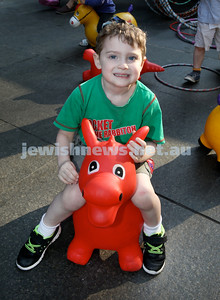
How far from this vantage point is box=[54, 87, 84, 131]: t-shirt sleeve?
1.56 meters

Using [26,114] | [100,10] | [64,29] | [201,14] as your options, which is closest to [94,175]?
[26,114]

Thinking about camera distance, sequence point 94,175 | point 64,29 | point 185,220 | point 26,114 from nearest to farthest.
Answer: point 94,175, point 185,220, point 26,114, point 64,29

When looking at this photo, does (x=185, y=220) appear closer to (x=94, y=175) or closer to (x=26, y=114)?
(x=94, y=175)

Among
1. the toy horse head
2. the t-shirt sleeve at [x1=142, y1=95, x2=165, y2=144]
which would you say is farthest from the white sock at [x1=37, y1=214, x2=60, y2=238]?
the t-shirt sleeve at [x1=142, y1=95, x2=165, y2=144]

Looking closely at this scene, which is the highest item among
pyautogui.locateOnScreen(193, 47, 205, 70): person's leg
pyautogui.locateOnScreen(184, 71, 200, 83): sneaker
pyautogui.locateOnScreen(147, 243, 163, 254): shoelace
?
pyautogui.locateOnScreen(193, 47, 205, 70): person's leg

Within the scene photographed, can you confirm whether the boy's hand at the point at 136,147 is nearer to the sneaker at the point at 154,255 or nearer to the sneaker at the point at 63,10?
the sneaker at the point at 154,255

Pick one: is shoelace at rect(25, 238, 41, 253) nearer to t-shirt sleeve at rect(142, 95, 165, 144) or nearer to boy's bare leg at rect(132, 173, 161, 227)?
boy's bare leg at rect(132, 173, 161, 227)

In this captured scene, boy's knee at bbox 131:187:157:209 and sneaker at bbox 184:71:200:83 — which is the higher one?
boy's knee at bbox 131:187:157:209

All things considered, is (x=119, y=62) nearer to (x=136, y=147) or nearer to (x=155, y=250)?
(x=136, y=147)

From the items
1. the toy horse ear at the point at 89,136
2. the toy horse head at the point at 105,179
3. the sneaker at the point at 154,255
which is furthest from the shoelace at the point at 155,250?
the toy horse ear at the point at 89,136

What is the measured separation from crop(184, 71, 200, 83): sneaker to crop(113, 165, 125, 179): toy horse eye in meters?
2.74

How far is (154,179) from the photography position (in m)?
2.26

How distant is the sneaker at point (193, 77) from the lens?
12.2 ft

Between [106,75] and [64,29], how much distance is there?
4809mm
